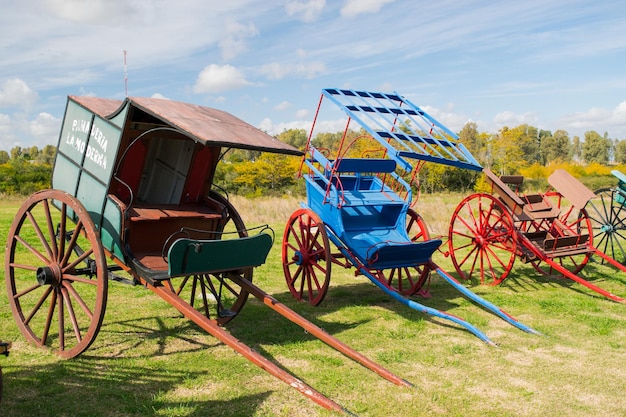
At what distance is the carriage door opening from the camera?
548cm

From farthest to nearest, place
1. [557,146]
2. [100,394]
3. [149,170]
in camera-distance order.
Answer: [557,146] → [149,170] → [100,394]

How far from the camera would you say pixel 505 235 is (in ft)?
24.0

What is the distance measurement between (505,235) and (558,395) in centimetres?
345

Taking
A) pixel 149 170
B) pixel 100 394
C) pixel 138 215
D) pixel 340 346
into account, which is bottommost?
pixel 100 394

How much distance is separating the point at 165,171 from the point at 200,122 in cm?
159

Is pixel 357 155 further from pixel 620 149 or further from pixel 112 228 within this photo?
pixel 620 149

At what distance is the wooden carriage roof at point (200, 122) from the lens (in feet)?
13.2

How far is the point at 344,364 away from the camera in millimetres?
4617

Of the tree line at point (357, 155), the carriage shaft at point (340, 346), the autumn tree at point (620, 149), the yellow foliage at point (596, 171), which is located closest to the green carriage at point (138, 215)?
the carriage shaft at point (340, 346)

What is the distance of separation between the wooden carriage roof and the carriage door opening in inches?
24.7

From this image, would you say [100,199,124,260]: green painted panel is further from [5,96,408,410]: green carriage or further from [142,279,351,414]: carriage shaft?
[142,279,351,414]: carriage shaft

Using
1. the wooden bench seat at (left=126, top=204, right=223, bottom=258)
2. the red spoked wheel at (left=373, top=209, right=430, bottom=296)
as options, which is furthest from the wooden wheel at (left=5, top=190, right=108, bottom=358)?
the red spoked wheel at (left=373, top=209, right=430, bottom=296)

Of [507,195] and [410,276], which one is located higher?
[507,195]

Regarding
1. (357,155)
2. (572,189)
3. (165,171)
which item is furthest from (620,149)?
(165,171)
